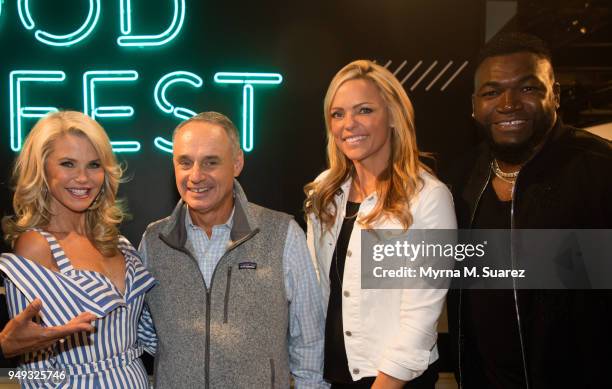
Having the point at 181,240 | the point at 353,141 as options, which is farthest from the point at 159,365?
the point at 353,141

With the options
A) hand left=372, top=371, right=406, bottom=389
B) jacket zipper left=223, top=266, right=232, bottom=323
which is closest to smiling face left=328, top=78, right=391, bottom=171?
jacket zipper left=223, top=266, right=232, bottom=323

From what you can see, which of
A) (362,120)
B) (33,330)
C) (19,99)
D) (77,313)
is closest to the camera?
(33,330)

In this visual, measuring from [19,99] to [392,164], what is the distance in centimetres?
353

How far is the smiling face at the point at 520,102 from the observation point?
7.68 feet

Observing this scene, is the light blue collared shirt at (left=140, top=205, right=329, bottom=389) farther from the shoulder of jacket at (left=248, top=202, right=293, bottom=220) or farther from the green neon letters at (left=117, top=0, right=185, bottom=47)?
the green neon letters at (left=117, top=0, right=185, bottom=47)

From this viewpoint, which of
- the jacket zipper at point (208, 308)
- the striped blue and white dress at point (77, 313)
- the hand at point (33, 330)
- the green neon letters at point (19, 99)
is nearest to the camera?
the hand at point (33, 330)

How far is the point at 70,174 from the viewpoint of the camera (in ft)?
7.20

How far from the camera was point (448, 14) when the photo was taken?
15.7 feet

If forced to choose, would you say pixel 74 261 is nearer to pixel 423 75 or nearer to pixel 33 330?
pixel 33 330

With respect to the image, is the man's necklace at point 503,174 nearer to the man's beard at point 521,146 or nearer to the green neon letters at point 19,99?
the man's beard at point 521,146

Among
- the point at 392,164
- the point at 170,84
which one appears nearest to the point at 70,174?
the point at 392,164

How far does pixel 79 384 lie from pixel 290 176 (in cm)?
298

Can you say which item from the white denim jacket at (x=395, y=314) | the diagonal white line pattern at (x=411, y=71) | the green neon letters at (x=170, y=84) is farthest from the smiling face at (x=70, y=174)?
the diagonal white line pattern at (x=411, y=71)

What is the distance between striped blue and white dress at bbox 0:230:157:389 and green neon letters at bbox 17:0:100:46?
3.07 m
